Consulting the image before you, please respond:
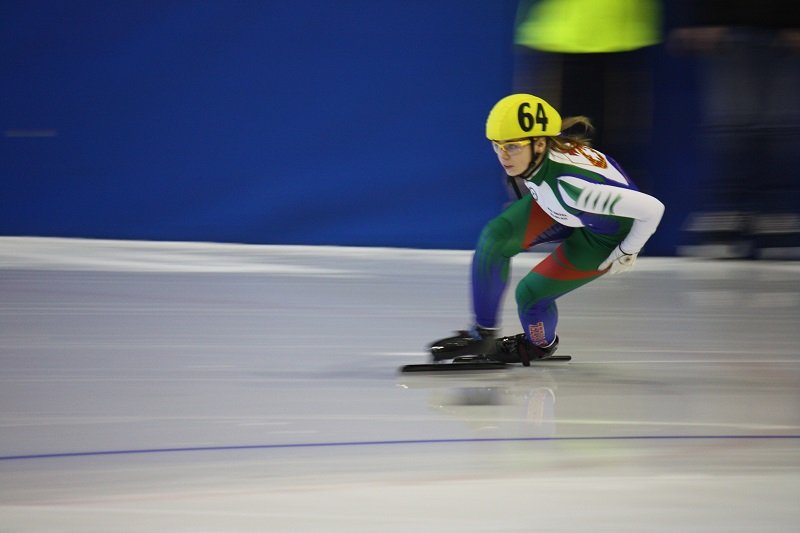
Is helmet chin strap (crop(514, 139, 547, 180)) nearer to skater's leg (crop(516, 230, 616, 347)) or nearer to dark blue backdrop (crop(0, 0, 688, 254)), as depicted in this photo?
skater's leg (crop(516, 230, 616, 347))

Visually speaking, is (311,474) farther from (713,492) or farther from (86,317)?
(86,317)

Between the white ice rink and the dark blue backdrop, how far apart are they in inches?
52.8

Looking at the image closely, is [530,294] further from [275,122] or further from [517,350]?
[275,122]

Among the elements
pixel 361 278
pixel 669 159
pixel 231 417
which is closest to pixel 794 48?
pixel 669 159

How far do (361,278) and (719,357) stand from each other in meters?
→ 1.89

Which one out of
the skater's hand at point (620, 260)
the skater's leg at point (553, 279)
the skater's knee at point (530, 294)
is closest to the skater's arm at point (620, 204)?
the skater's hand at point (620, 260)

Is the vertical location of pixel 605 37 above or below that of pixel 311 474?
above

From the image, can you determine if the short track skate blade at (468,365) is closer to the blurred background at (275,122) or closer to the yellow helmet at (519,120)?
the yellow helmet at (519,120)

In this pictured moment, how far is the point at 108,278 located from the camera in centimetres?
482

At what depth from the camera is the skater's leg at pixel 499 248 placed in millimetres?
3217

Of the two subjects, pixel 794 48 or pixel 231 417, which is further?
pixel 794 48

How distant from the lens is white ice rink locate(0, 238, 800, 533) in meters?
2.00

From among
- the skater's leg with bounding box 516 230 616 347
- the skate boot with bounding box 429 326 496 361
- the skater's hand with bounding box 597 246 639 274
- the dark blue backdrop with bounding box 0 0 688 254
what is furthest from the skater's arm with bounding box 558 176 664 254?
the dark blue backdrop with bounding box 0 0 688 254

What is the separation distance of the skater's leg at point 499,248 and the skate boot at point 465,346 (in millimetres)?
28
